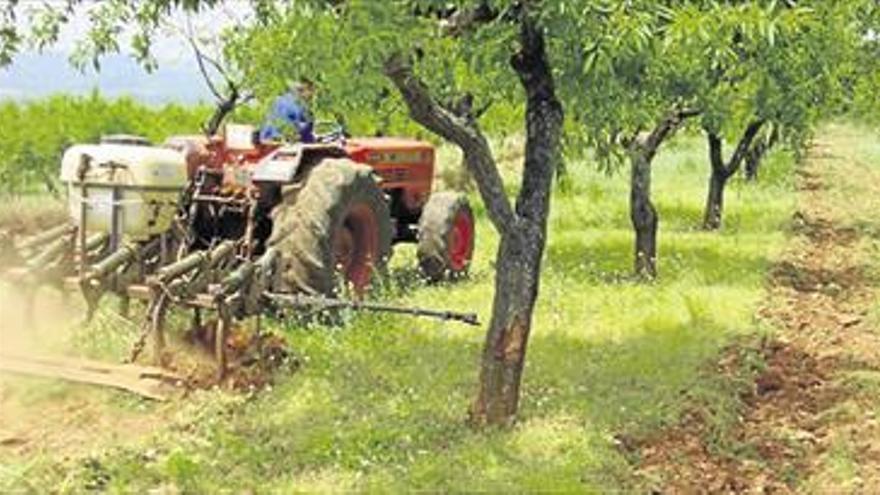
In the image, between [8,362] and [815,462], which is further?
[8,362]

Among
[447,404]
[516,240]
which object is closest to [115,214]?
[447,404]

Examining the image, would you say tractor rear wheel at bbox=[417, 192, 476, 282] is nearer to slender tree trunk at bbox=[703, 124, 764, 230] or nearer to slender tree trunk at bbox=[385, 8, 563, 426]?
slender tree trunk at bbox=[385, 8, 563, 426]

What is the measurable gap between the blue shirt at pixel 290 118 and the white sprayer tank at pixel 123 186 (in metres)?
1.88

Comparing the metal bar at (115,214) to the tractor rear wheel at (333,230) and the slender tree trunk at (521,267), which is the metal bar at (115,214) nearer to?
the tractor rear wheel at (333,230)

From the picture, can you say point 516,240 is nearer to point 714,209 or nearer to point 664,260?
point 664,260

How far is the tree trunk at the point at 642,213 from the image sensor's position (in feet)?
46.0

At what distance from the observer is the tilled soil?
715 centimetres

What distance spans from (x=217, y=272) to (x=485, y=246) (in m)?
7.41

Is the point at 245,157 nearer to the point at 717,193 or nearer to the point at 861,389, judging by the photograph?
the point at 861,389

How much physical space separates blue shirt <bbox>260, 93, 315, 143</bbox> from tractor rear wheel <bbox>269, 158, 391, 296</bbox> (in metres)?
0.50

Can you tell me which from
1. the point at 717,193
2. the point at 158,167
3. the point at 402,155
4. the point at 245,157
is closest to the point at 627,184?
the point at 717,193

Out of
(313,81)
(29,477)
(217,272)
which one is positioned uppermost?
(313,81)

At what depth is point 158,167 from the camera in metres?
9.23

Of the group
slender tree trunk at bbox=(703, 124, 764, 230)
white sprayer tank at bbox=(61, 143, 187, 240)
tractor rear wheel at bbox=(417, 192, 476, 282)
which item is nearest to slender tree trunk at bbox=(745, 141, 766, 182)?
slender tree trunk at bbox=(703, 124, 764, 230)
